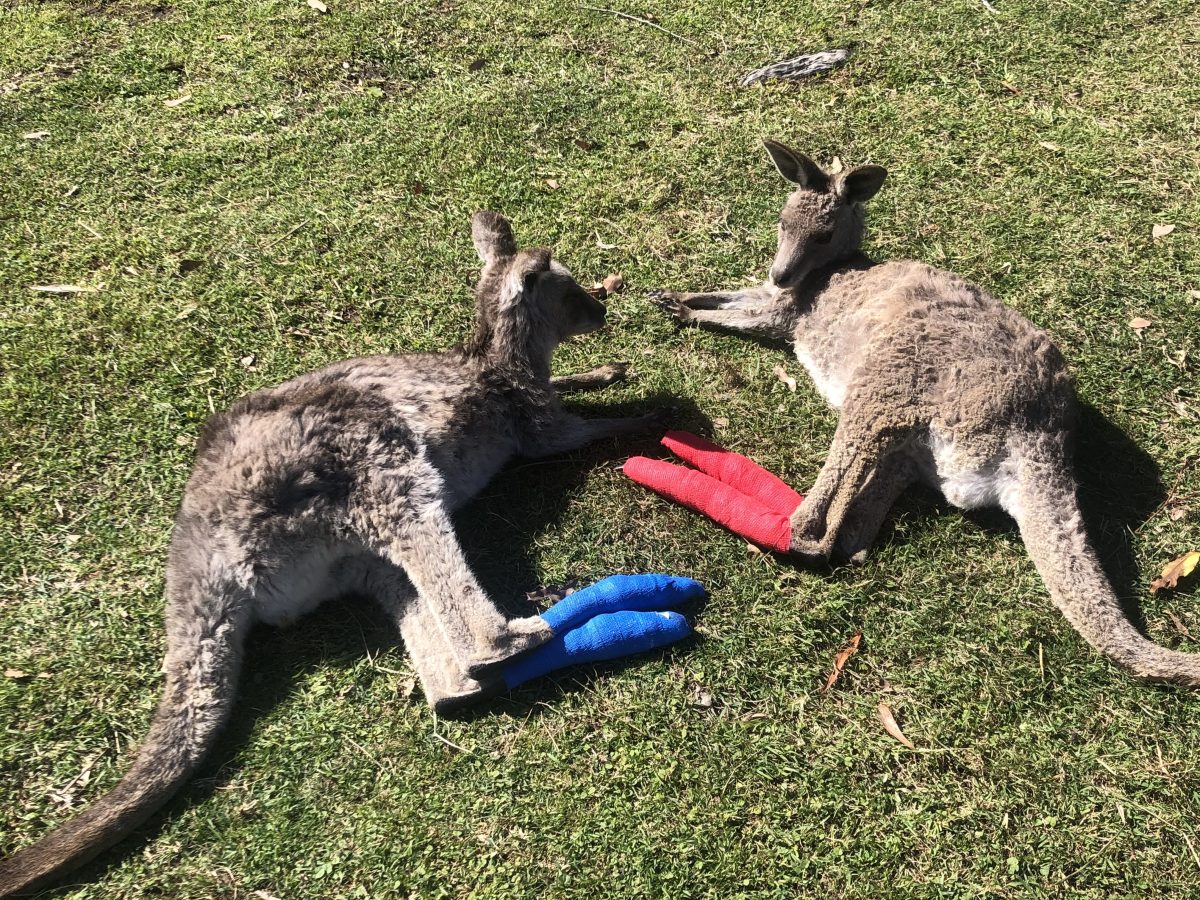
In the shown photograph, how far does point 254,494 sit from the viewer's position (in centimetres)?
413

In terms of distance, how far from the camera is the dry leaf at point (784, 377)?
545cm

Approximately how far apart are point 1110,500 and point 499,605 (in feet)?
11.2

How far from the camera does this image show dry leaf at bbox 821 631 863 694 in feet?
13.5

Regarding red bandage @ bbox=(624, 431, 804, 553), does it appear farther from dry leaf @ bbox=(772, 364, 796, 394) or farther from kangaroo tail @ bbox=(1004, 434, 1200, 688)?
kangaroo tail @ bbox=(1004, 434, 1200, 688)

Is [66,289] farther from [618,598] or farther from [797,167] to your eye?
[797,167]

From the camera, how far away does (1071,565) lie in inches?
163

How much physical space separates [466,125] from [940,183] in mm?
3858

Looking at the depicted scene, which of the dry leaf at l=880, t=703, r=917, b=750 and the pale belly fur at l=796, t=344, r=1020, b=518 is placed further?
the pale belly fur at l=796, t=344, r=1020, b=518

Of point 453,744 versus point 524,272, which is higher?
point 524,272

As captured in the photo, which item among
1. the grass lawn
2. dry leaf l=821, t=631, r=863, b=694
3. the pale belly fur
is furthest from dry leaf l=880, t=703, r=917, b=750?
the pale belly fur

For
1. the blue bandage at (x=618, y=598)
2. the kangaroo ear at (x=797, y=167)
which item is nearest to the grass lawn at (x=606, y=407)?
the blue bandage at (x=618, y=598)

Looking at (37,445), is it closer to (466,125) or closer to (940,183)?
(466,125)

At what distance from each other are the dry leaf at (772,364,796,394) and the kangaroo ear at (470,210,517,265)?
1865 mm

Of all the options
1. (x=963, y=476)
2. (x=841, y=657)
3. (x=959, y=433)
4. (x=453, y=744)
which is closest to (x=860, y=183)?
(x=959, y=433)
